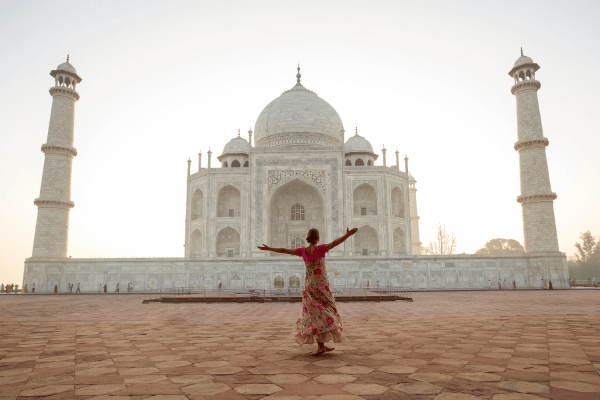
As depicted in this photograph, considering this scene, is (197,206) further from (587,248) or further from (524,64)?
(587,248)

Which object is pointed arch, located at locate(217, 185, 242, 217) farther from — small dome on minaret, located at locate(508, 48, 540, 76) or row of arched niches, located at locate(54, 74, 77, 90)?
small dome on minaret, located at locate(508, 48, 540, 76)

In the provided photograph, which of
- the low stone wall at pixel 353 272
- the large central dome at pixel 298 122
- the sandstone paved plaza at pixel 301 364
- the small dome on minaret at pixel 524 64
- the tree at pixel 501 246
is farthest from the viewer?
the tree at pixel 501 246

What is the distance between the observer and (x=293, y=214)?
28188 mm

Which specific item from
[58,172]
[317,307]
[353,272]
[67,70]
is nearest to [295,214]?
[353,272]

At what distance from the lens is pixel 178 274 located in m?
20.5

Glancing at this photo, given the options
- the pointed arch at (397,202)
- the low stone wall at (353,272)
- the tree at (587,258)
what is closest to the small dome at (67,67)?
the low stone wall at (353,272)

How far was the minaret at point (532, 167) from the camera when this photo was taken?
21.0m

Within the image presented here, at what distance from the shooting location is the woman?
3717 millimetres

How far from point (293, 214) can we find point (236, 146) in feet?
23.0

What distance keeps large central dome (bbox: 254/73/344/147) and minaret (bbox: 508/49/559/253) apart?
12.4 meters

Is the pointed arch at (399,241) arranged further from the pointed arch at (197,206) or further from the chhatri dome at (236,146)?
the pointed arch at (197,206)

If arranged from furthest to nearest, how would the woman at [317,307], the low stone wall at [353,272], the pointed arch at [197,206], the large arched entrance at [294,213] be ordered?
the pointed arch at [197,206], the large arched entrance at [294,213], the low stone wall at [353,272], the woman at [317,307]

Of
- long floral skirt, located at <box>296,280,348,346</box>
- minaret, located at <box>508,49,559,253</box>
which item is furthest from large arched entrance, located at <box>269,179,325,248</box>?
long floral skirt, located at <box>296,280,348,346</box>

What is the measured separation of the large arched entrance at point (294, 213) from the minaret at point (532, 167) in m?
11.6
